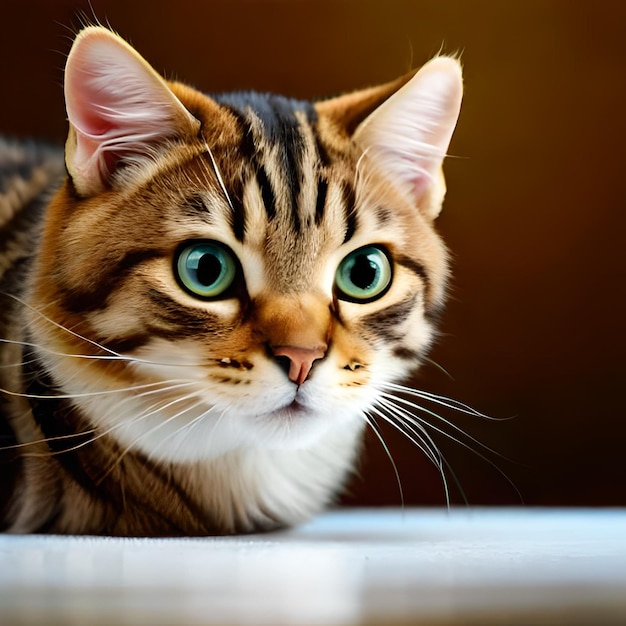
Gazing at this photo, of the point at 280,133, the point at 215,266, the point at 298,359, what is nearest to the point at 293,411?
the point at 298,359

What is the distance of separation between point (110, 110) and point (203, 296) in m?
0.23

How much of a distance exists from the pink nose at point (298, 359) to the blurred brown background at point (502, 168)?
0.58 metres

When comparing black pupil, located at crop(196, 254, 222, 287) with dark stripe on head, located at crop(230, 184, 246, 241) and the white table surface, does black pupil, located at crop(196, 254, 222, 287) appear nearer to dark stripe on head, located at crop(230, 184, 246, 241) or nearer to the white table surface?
dark stripe on head, located at crop(230, 184, 246, 241)

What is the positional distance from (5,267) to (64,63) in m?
0.29

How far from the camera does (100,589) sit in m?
0.62

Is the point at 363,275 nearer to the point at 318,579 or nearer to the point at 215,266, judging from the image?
the point at 215,266

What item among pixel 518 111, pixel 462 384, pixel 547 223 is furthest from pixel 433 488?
pixel 518 111

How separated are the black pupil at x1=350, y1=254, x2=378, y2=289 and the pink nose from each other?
0.46 ft

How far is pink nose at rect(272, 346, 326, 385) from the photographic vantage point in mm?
794

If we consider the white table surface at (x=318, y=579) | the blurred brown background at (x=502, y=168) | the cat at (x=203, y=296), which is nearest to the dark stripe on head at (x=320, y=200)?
the cat at (x=203, y=296)

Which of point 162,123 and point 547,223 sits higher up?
point 162,123

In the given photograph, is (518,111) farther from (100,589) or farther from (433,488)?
(100,589)

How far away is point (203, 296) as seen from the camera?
2.79 ft

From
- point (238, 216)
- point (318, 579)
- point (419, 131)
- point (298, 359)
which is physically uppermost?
point (419, 131)
